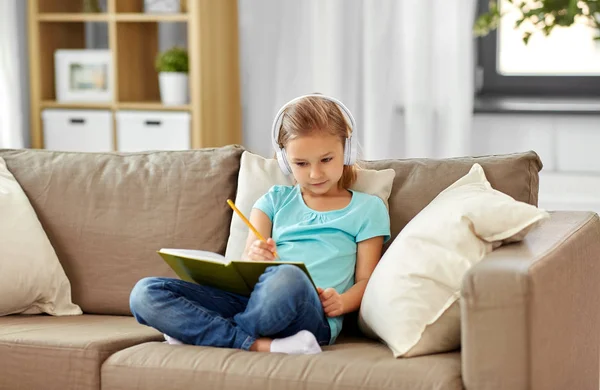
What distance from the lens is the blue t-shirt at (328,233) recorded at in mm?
2240

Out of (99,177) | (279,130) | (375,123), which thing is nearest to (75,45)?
(375,123)

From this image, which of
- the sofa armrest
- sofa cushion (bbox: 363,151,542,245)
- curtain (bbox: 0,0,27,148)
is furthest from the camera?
curtain (bbox: 0,0,27,148)

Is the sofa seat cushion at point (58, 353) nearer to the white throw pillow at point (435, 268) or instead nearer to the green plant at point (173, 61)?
the white throw pillow at point (435, 268)

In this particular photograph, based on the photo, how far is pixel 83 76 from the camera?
167 inches

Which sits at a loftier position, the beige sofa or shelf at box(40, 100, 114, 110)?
shelf at box(40, 100, 114, 110)

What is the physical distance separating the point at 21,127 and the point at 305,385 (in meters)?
2.73

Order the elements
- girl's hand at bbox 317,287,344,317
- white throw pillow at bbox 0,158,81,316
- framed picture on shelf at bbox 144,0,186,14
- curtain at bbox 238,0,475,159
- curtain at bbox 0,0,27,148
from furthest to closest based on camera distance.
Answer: curtain at bbox 0,0,27,148 < framed picture on shelf at bbox 144,0,186,14 < curtain at bbox 238,0,475,159 < white throw pillow at bbox 0,158,81,316 < girl's hand at bbox 317,287,344,317

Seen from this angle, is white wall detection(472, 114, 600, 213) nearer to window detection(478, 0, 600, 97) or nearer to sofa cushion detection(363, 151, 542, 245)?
window detection(478, 0, 600, 97)

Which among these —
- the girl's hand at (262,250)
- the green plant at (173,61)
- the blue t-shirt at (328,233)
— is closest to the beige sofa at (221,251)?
the blue t-shirt at (328,233)

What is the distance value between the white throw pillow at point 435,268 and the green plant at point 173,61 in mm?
2213

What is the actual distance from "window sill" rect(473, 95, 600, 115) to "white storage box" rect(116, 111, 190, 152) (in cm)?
116

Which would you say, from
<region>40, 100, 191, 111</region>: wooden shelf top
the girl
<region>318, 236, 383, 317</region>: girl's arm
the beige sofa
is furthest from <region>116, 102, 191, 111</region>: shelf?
<region>318, 236, 383, 317</region>: girl's arm

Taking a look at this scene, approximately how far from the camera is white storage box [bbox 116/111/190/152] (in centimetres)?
405

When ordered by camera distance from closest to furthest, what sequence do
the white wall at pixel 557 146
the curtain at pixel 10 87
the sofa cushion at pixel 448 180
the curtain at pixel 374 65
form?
the sofa cushion at pixel 448 180, the white wall at pixel 557 146, the curtain at pixel 374 65, the curtain at pixel 10 87
